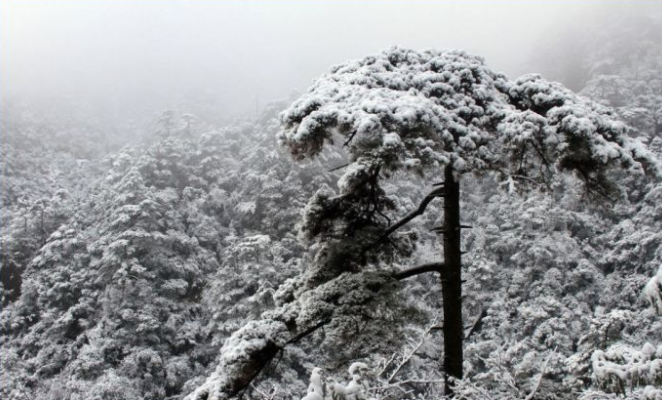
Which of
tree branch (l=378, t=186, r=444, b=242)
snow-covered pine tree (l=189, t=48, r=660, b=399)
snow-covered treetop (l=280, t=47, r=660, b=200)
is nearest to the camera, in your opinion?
snow-covered treetop (l=280, t=47, r=660, b=200)

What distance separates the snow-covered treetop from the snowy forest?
22mm

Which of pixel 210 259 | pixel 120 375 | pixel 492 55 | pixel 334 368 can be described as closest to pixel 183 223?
pixel 210 259

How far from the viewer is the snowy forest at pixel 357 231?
4395 mm

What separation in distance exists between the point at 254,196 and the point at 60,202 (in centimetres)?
1149

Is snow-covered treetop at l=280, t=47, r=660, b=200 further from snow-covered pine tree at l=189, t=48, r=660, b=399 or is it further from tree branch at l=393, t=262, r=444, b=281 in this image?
tree branch at l=393, t=262, r=444, b=281

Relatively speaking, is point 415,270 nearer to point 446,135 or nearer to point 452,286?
point 452,286

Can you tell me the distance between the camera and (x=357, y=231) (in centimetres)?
531

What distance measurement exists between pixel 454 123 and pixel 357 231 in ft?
5.08

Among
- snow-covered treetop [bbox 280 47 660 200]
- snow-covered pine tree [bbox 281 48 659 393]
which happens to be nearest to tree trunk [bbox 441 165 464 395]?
snow-covered pine tree [bbox 281 48 659 393]

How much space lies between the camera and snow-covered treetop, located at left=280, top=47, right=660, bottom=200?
3.99 m

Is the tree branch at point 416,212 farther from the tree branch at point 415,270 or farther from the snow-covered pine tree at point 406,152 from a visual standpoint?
the tree branch at point 415,270

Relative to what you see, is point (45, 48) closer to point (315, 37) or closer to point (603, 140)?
point (315, 37)

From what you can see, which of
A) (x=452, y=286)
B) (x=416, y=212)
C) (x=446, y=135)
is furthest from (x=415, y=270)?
(x=446, y=135)

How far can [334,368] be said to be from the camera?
189 inches
